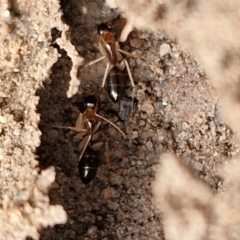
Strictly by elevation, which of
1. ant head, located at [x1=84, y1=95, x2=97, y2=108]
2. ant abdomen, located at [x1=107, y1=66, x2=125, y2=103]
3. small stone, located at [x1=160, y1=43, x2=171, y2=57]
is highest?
small stone, located at [x1=160, y1=43, x2=171, y2=57]

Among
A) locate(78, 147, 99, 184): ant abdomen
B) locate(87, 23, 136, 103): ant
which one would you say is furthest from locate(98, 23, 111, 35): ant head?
locate(78, 147, 99, 184): ant abdomen

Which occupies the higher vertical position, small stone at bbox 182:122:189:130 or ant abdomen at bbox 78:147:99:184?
small stone at bbox 182:122:189:130

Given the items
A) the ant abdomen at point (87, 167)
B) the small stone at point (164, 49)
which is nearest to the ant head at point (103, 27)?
the small stone at point (164, 49)

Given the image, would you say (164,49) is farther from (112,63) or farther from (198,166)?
(198,166)

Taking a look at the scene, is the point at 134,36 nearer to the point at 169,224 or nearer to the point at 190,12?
the point at 190,12

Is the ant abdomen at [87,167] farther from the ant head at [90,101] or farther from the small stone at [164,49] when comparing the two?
the small stone at [164,49]

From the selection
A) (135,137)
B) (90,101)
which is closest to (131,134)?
(135,137)

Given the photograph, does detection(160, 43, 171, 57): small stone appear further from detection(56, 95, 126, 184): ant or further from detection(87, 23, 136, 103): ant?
detection(56, 95, 126, 184): ant
